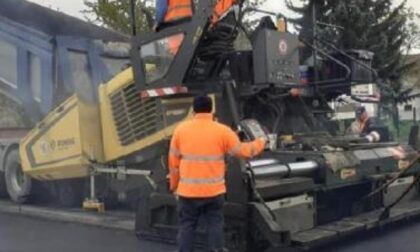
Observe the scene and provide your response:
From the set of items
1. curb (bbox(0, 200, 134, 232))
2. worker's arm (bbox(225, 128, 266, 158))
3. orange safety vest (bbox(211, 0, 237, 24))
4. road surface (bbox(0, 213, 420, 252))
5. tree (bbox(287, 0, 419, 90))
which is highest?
tree (bbox(287, 0, 419, 90))

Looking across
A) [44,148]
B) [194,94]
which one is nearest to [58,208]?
[44,148]

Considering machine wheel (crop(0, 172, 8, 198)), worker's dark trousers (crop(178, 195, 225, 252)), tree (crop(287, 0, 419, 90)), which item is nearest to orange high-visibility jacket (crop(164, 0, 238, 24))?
worker's dark trousers (crop(178, 195, 225, 252))

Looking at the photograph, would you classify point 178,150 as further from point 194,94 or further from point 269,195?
point 194,94

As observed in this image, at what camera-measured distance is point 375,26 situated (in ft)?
74.8

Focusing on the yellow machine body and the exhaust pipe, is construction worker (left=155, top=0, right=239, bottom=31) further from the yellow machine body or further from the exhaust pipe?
the exhaust pipe

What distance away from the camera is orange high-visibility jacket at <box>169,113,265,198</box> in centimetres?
548

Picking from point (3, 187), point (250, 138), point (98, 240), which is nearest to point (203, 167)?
point (250, 138)

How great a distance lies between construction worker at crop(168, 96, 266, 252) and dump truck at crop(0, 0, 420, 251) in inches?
12.5

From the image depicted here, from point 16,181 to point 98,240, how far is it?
121 inches

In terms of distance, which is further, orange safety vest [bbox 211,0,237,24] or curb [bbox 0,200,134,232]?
curb [bbox 0,200,134,232]

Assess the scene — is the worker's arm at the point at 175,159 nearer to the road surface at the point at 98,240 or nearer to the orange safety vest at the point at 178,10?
the road surface at the point at 98,240

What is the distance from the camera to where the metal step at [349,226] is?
19.6ft

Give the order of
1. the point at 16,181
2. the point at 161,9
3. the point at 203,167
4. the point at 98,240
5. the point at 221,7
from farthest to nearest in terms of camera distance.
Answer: the point at 16,181
the point at 98,240
the point at 161,9
the point at 221,7
the point at 203,167

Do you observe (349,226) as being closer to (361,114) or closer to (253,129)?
(253,129)
